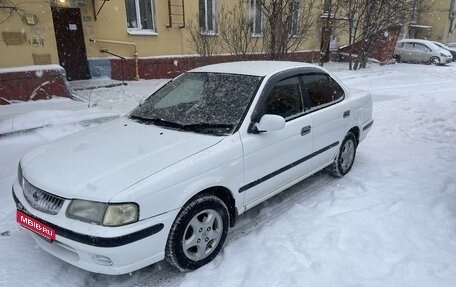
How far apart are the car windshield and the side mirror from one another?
201 mm

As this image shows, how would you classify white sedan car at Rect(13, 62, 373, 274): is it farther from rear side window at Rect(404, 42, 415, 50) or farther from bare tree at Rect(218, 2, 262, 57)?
rear side window at Rect(404, 42, 415, 50)

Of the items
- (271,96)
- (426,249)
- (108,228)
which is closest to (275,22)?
(271,96)

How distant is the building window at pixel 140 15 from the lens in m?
12.2

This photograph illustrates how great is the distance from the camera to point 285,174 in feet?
12.3

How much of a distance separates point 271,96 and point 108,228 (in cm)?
198

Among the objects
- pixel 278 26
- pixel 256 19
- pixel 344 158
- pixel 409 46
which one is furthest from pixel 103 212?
pixel 409 46

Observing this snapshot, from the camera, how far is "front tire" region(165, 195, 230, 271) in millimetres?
2771

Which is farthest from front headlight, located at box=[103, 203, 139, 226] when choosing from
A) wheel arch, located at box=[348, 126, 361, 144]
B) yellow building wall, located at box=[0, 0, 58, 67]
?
yellow building wall, located at box=[0, 0, 58, 67]

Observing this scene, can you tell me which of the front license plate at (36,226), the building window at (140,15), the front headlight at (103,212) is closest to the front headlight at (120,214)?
the front headlight at (103,212)

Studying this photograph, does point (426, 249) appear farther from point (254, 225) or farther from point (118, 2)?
point (118, 2)

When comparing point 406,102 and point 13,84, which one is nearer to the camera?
point 13,84

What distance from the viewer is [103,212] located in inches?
96.0

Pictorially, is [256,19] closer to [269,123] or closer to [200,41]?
[200,41]

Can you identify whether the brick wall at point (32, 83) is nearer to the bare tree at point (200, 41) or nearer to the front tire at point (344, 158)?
the bare tree at point (200, 41)
